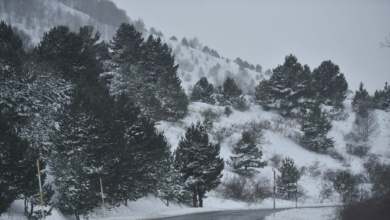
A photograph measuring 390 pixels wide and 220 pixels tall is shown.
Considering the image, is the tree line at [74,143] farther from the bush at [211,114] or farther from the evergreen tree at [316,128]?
the evergreen tree at [316,128]

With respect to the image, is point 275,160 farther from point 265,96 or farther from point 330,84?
point 330,84

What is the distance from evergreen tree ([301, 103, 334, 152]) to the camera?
52.9 meters

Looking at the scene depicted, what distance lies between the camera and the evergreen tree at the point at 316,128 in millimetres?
52934

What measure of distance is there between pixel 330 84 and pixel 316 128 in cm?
2038

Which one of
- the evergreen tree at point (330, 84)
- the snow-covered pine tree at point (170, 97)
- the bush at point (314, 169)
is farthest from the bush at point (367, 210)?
the evergreen tree at point (330, 84)

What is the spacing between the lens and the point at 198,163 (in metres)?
28.0

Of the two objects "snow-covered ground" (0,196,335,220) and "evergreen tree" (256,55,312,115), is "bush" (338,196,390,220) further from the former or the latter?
"evergreen tree" (256,55,312,115)

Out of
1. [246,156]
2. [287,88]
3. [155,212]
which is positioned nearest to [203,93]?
[287,88]

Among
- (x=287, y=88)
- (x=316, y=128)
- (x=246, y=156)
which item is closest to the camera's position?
(x=246, y=156)

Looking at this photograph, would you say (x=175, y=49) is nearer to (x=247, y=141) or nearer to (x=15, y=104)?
(x=247, y=141)

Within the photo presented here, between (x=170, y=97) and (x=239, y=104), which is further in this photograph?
(x=239, y=104)

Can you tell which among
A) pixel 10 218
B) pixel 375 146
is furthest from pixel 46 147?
pixel 375 146

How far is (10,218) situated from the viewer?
15.4 m

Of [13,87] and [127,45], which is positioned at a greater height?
[127,45]
